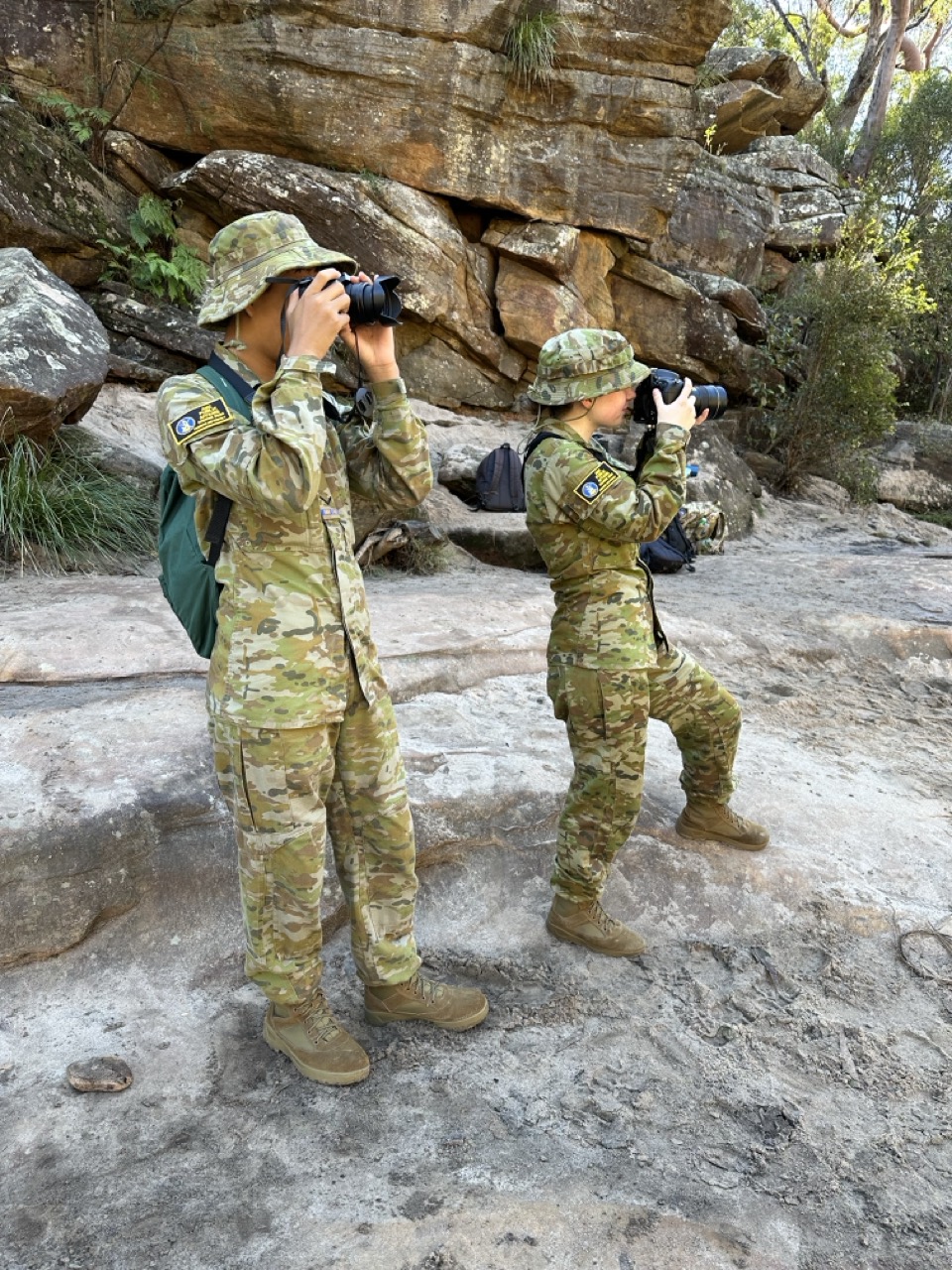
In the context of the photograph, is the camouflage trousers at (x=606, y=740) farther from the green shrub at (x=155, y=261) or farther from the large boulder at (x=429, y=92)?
the large boulder at (x=429, y=92)

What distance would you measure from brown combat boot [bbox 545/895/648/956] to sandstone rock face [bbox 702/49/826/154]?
14964 millimetres

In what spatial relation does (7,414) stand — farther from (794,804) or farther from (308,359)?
(794,804)

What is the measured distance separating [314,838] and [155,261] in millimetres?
7490

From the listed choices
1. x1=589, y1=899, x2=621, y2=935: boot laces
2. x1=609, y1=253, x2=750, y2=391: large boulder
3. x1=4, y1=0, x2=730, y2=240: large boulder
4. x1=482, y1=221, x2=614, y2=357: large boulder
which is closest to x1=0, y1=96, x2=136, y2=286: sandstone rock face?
x1=4, y1=0, x2=730, y2=240: large boulder

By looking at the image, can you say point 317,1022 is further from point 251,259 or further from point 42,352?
point 42,352

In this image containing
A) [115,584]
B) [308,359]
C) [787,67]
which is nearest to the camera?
[308,359]

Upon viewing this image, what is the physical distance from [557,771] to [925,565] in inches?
202

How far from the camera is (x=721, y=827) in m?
3.33

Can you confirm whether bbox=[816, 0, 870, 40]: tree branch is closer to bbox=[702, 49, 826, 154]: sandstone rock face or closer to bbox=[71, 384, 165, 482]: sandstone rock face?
bbox=[702, 49, 826, 154]: sandstone rock face

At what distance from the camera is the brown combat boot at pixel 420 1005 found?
8.03ft

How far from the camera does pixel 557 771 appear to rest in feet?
12.0

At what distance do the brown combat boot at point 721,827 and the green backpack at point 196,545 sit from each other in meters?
1.96

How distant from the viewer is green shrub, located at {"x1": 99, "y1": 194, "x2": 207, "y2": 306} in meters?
8.16

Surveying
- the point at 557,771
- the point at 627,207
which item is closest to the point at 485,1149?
the point at 557,771
